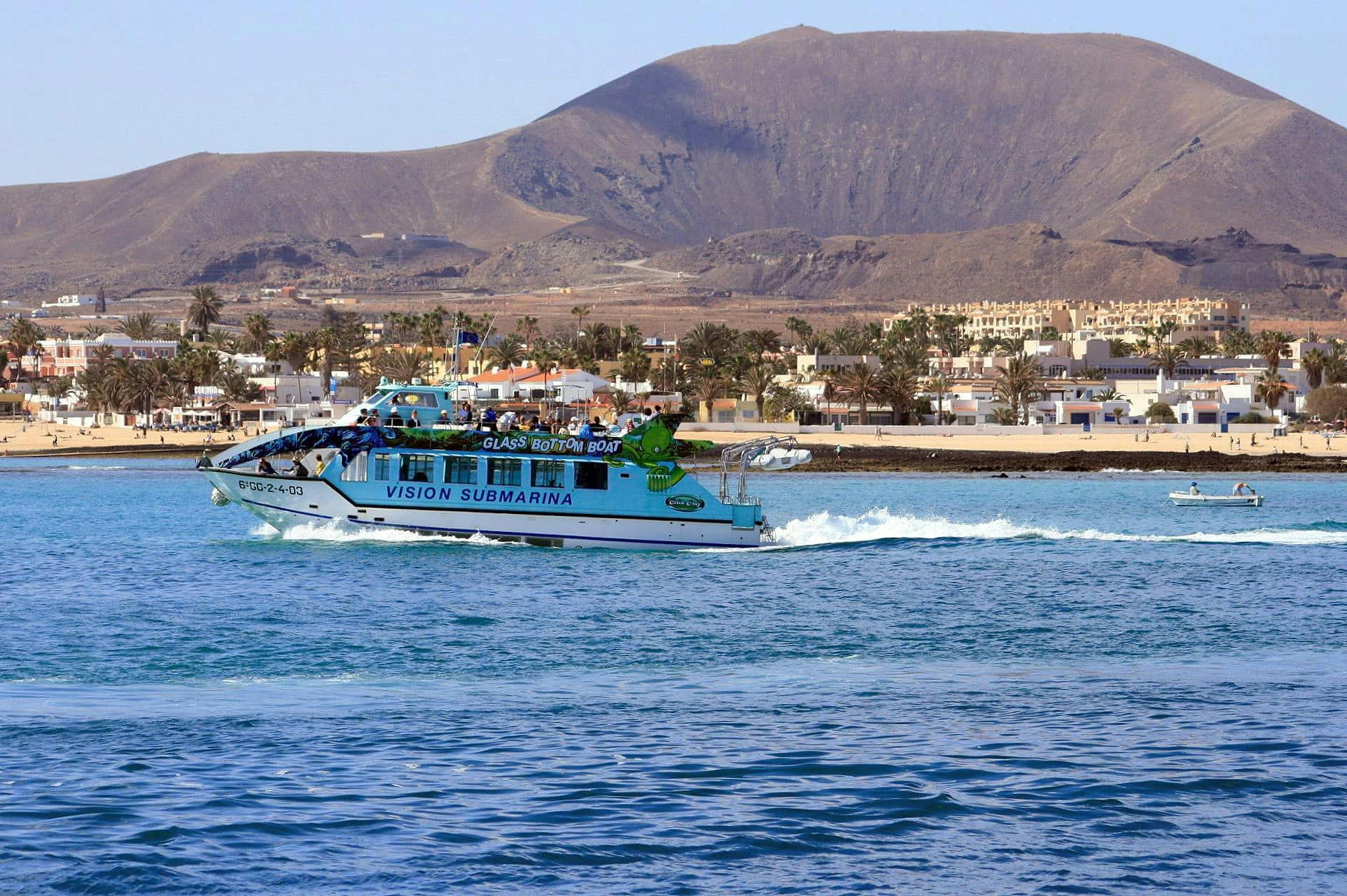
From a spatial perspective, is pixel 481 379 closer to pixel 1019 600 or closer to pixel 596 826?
Answer: pixel 1019 600

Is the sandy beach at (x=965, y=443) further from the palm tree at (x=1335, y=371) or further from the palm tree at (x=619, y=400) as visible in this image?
the palm tree at (x=1335, y=371)

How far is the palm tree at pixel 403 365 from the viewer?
457ft

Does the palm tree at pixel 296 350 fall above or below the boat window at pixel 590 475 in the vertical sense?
above

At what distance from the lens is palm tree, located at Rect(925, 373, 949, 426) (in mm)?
138625

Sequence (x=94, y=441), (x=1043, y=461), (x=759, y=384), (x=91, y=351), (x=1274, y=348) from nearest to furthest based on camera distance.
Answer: (x=1043, y=461)
(x=94, y=441)
(x=759, y=384)
(x=1274, y=348)
(x=91, y=351)

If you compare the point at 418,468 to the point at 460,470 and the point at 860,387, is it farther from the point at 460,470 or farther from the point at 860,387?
the point at 860,387

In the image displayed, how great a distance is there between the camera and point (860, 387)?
130375 mm

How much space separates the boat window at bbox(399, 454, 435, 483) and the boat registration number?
127 inches

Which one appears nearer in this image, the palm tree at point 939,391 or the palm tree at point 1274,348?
the palm tree at point 939,391

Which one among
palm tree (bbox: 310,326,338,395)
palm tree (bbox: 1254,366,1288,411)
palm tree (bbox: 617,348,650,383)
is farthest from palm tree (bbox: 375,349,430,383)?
palm tree (bbox: 1254,366,1288,411)

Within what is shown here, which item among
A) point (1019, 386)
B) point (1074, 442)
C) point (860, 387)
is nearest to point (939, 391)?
point (1019, 386)

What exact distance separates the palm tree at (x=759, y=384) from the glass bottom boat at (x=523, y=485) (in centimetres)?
9045

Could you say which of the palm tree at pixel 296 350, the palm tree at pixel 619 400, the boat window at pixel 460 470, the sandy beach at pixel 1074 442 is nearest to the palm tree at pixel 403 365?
the palm tree at pixel 296 350

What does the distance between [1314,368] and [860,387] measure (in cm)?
5502
